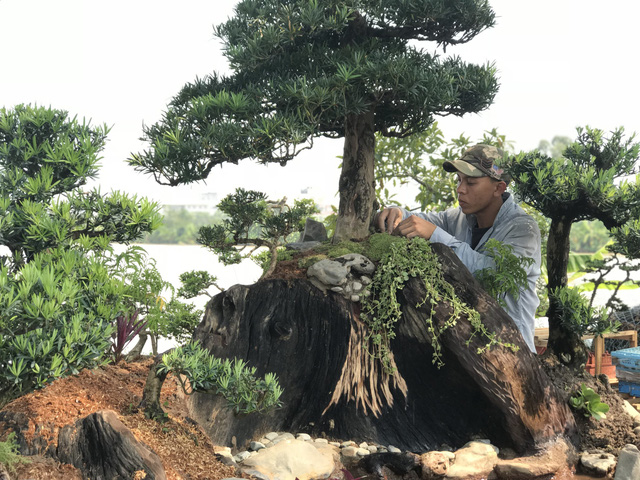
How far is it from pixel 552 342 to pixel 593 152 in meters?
1.64

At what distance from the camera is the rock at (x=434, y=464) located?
4121mm

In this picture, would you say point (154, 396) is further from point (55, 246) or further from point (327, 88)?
point (327, 88)

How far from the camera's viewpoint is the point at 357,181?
5.08 meters

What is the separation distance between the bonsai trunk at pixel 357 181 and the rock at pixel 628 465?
2.42 meters

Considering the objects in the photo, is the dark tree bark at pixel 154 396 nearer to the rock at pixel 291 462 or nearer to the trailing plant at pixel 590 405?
the rock at pixel 291 462

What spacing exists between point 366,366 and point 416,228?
1102 mm

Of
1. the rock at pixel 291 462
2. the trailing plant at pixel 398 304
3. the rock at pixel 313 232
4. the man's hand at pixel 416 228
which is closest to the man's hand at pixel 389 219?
the man's hand at pixel 416 228

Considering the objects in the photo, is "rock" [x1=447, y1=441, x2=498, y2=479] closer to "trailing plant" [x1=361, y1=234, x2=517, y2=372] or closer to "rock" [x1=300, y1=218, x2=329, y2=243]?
"trailing plant" [x1=361, y1=234, x2=517, y2=372]

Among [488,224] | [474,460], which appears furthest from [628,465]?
[488,224]

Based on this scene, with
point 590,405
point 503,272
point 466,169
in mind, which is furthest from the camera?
point 466,169

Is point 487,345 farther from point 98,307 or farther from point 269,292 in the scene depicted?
point 98,307

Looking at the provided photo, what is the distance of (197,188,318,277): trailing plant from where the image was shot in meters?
5.43

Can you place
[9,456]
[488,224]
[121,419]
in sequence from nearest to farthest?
1. [9,456]
2. [121,419]
3. [488,224]

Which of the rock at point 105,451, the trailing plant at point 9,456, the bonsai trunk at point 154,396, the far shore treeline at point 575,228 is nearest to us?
the trailing plant at point 9,456
